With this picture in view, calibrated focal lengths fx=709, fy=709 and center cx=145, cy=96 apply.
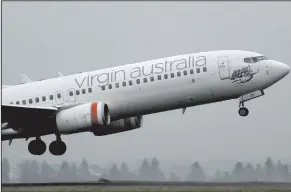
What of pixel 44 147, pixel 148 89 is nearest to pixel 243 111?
pixel 148 89

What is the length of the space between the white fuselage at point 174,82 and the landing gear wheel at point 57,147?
4831 mm

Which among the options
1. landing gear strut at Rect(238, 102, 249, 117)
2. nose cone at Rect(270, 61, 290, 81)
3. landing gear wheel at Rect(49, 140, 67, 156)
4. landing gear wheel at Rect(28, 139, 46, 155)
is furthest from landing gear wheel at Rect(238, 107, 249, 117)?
landing gear wheel at Rect(28, 139, 46, 155)

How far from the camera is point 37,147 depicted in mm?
56094

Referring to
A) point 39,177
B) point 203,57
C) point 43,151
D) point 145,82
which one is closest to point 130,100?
point 145,82

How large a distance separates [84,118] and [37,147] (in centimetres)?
850

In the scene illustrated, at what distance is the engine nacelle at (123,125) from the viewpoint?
56.1 meters

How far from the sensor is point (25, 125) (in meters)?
52.6

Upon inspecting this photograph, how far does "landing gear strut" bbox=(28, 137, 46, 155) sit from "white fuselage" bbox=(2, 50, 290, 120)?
215 inches

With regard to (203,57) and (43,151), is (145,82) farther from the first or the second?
(43,151)

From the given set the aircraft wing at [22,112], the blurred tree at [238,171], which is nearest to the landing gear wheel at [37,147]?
the aircraft wing at [22,112]

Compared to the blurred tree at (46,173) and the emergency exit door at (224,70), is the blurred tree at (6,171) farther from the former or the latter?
the emergency exit door at (224,70)

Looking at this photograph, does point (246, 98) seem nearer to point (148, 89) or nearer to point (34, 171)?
point (148, 89)

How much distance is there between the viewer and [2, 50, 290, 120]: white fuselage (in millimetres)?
49000

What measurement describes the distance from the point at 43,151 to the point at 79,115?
8.18 m
